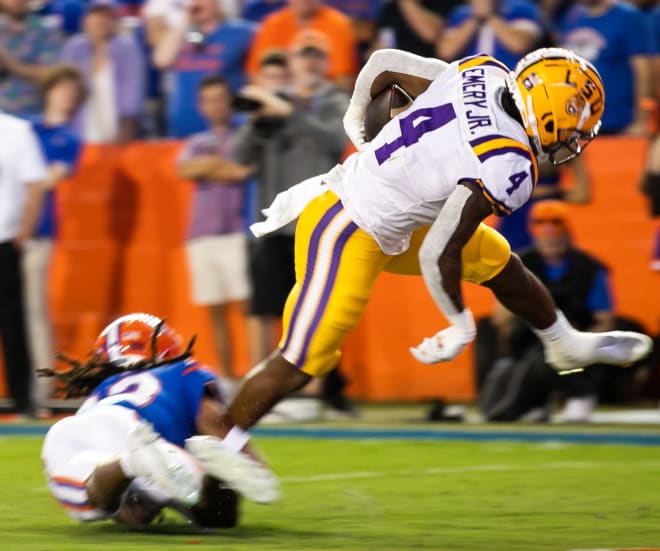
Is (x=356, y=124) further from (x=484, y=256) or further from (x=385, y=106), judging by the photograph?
(x=484, y=256)

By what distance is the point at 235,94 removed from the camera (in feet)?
37.3

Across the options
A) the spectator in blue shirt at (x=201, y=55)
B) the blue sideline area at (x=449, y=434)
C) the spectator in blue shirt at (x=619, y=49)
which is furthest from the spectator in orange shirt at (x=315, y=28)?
the blue sideline area at (x=449, y=434)

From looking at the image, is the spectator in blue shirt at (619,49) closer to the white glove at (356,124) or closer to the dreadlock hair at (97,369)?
the white glove at (356,124)

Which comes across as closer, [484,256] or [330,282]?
[330,282]

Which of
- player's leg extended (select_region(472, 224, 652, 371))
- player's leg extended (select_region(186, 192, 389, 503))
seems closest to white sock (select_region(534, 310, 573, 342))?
player's leg extended (select_region(472, 224, 652, 371))

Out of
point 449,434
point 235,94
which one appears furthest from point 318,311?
point 235,94

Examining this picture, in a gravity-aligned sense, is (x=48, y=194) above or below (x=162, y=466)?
above

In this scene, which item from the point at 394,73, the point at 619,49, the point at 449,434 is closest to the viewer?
the point at 394,73

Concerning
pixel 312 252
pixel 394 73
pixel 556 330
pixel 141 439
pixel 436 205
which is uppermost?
pixel 394 73

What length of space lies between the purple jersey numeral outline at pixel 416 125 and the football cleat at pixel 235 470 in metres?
1.43

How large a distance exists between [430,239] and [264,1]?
24.1 ft

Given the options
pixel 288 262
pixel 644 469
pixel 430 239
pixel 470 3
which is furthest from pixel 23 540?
pixel 470 3

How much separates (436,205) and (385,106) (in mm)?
607

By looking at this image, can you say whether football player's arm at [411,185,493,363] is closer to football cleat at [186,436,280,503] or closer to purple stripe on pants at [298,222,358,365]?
purple stripe on pants at [298,222,358,365]
